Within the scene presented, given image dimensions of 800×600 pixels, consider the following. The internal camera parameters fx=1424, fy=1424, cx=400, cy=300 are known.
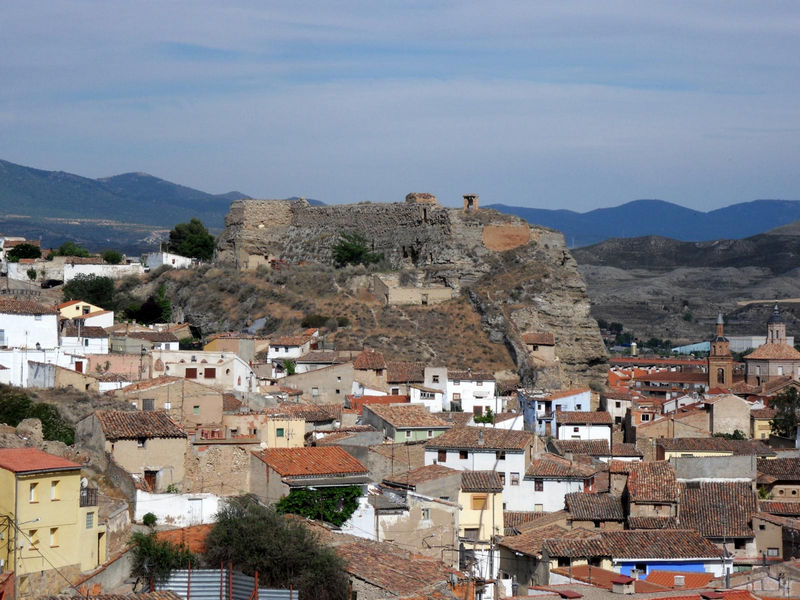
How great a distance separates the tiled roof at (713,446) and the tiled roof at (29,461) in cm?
2480

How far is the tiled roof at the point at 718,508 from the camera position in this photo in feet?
110

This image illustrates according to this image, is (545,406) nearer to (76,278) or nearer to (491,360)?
(491,360)

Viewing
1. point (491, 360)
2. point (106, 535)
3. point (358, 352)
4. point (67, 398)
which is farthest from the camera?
point (491, 360)

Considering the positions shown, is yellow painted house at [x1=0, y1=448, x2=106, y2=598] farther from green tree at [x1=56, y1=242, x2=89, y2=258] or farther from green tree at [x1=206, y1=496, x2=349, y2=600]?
green tree at [x1=56, y1=242, x2=89, y2=258]

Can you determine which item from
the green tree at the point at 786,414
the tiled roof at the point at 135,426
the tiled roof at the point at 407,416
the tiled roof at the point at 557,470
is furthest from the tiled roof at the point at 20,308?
the green tree at the point at 786,414

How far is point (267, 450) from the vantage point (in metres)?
30.9

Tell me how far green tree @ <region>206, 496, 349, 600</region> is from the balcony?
85.7 inches

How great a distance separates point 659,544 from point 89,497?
1203cm

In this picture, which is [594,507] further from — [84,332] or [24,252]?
[24,252]

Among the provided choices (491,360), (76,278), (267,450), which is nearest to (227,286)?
(76,278)

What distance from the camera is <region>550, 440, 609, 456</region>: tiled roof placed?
43656mm

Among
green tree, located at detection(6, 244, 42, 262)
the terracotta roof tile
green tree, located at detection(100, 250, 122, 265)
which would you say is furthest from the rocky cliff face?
the terracotta roof tile

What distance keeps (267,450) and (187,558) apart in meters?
7.65

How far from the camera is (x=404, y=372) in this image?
54.4 meters
